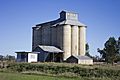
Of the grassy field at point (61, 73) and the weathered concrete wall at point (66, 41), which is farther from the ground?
the weathered concrete wall at point (66, 41)

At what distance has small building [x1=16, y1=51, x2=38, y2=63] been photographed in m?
68.6

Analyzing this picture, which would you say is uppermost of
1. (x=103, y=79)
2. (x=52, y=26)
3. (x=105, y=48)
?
(x=52, y=26)

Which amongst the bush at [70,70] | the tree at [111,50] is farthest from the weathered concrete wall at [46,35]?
the bush at [70,70]

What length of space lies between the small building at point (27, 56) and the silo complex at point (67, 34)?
856 cm

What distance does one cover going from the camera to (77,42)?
75875mm

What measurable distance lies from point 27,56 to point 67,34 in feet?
43.9

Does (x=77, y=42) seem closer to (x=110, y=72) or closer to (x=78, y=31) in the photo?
(x=78, y=31)

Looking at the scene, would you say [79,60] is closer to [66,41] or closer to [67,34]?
[66,41]

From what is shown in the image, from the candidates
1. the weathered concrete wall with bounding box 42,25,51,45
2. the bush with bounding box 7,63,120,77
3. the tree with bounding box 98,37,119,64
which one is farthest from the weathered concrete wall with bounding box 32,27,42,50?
the bush with bounding box 7,63,120,77

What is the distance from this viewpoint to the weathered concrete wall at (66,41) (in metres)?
73.1

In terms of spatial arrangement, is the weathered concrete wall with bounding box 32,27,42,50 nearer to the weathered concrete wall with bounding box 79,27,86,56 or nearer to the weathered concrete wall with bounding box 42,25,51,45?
the weathered concrete wall with bounding box 42,25,51,45

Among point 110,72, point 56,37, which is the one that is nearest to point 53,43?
point 56,37

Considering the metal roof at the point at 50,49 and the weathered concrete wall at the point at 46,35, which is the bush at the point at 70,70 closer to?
the metal roof at the point at 50,49

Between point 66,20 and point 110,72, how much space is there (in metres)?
43.5
